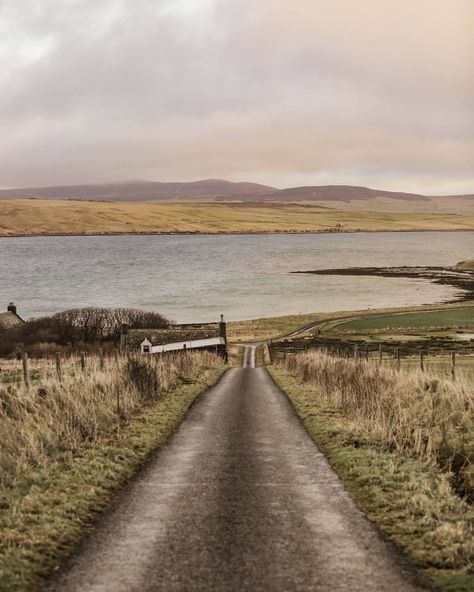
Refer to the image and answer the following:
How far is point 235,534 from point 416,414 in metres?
8.80

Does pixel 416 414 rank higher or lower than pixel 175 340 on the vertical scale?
higher

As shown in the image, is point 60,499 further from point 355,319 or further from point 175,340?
point 355,319

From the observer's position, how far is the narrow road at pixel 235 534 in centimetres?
827

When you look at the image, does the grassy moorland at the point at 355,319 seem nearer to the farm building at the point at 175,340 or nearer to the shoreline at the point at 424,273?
the farm building at the point at 175,340

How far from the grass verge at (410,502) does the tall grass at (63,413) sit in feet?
19.5

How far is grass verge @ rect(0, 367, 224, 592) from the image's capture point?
8859 millimetres

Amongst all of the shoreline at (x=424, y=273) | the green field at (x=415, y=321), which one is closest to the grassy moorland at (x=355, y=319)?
the green field at (x=415, y=321)

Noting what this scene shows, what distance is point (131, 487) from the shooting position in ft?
40.7

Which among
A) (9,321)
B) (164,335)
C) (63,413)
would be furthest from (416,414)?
(9,321)

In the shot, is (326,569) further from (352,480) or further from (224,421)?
(224,421)

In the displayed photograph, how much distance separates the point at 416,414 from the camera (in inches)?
677

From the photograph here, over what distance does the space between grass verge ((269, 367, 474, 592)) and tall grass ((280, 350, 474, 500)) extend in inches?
15.6

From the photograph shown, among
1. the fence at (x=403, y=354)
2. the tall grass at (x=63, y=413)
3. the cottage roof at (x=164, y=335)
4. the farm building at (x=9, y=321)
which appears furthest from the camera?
the farm building at (x=9, y=321)

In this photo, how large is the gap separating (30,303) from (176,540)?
133 meters
